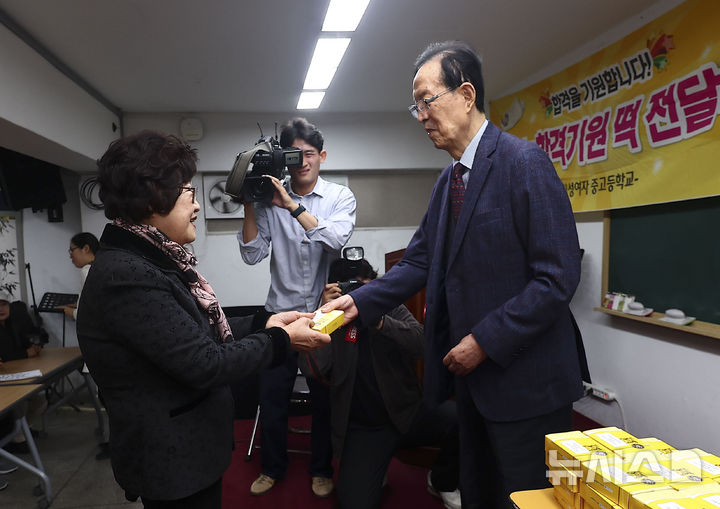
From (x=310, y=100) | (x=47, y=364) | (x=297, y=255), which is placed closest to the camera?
(x=297, y=255)

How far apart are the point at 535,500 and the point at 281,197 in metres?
1.52

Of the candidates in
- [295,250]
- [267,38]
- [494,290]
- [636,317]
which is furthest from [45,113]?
[636,317]

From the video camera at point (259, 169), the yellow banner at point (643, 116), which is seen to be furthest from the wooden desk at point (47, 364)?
the yellow banner at point (643, 116)

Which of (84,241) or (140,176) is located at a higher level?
(140,176)

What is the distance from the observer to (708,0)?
2133 mm

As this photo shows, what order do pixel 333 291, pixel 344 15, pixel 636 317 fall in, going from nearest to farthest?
1. pixel 333 291
2. pixel 344 15
3. pixel 636 317

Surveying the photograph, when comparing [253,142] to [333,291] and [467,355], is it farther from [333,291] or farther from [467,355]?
[467,355]

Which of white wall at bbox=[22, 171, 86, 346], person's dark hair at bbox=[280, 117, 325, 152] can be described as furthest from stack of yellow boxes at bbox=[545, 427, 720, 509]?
white wall at bbox=[22, 171, 86, 346]

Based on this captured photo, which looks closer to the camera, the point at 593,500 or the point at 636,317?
the point at 593,500

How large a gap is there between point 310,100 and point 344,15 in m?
1.59

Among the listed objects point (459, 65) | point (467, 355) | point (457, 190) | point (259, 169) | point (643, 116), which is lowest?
point (467, 355)

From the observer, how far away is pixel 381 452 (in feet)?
6.45

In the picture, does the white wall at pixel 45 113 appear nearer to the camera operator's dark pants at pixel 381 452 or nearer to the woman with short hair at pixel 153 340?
the woman with short hair at pixel 153 340

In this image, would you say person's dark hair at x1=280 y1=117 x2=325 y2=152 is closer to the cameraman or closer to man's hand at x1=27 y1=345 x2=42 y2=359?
the cameraman
